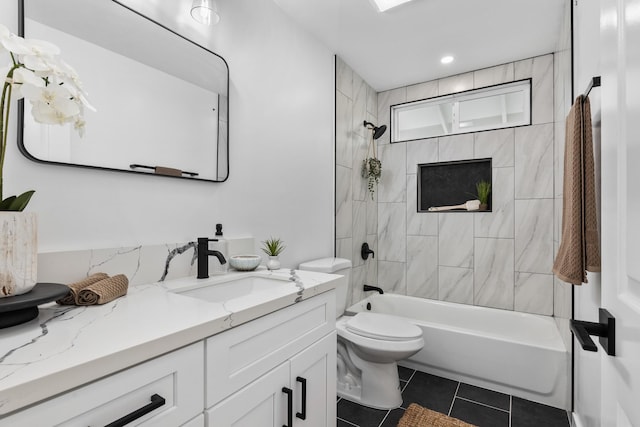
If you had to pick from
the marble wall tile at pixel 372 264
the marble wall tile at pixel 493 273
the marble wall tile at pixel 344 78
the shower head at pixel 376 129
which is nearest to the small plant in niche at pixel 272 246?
the marble wall tile at pixel 372 264

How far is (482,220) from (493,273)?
49 centimetres

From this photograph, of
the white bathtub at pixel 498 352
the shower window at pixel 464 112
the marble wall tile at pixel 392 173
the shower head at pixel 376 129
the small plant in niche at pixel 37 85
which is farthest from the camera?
the marble wall tile at pixel 392 173

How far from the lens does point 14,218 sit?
772 millimetres

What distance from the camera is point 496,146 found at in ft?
9.44

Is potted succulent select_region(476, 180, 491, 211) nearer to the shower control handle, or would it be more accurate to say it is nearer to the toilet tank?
the shower control handle

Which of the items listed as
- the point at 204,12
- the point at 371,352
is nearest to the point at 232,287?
the point at 371,352

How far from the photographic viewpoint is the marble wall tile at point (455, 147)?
3.00 metres

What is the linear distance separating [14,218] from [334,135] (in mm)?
2205

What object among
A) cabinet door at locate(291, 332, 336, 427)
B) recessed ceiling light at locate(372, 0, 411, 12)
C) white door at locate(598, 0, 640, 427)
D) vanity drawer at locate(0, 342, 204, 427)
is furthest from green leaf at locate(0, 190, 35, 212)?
recessed ceiling light at locate(372, 0, 411, 12)

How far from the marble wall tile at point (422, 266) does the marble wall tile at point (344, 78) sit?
5.22 ft

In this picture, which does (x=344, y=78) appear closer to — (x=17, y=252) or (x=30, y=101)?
(x=30, y=101)

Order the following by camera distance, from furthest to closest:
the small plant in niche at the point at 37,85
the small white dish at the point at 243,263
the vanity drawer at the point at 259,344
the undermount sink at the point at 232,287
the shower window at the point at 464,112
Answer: the shower window at the point at 464,112
the small white dish at the point at 243,263
the undermount sink at the point at 232,287
the vanity drawer at the point at 259,344
the small plant in niche at the point at 37,85

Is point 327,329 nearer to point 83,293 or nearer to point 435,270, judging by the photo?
point 83,293

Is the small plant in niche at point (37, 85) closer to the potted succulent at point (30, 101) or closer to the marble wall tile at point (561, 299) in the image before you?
the potted succulent at point (30, 101)
